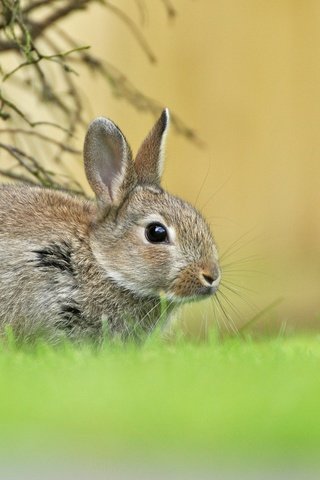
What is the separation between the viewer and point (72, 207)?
5375 millimetres

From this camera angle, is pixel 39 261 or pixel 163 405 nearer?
pixel 163 405

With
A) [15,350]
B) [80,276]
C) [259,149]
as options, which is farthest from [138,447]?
[259,149]

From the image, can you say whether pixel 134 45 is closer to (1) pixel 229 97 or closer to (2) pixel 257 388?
(1) pixel 229 97

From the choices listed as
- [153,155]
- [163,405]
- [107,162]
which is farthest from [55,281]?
[163,405]

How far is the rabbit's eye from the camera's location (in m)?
5.19

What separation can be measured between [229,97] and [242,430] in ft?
27.1

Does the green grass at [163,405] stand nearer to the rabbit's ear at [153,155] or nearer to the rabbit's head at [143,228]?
the rabbit's head at [143,228]

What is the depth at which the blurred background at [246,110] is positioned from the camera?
35.0 feet

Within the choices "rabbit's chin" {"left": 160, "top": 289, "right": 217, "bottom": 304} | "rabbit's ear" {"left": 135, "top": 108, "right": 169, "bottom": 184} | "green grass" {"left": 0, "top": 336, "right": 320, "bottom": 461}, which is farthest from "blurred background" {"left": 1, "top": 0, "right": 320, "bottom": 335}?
"green grass" {"left": 0, "top": 336, "right": 320, "bottom": 461}

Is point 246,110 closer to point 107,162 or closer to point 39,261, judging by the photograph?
point 107,162

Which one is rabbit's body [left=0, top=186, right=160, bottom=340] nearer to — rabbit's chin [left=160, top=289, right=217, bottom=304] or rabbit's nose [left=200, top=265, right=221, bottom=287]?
rabbit's chin [left=160, top=289, right=217, bottom=304]

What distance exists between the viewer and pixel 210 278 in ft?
16.5

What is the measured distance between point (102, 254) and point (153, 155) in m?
0.60

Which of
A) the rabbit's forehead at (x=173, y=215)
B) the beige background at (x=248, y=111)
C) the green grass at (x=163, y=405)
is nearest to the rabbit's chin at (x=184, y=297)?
the rabbit's forehead at (x=173, y=215)
